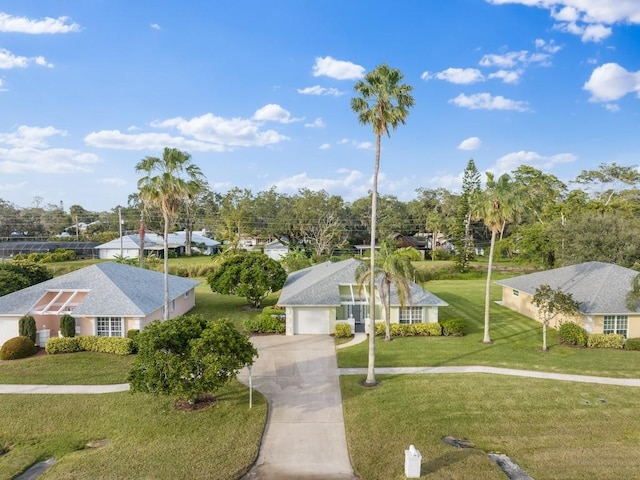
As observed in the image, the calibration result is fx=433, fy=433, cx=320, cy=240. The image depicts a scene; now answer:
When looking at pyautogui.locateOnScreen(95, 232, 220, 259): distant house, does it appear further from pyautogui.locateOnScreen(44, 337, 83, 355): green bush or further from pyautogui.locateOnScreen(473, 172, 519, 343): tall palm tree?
pyautogui.locateOnScreen(473, 172, 519, 343): tall palm tree

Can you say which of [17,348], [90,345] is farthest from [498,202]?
[17,348]

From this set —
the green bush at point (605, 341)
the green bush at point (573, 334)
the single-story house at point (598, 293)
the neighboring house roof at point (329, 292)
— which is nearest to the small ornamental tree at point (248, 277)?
the neighboring house roof at point (329, 292)

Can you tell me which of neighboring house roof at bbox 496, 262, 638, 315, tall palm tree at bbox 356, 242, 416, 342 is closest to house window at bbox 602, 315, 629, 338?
neighboring house roof at bbox 496, 262, 638, 315

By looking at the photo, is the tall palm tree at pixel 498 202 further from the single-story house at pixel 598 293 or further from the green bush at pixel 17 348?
the green bush at pixel 17 348

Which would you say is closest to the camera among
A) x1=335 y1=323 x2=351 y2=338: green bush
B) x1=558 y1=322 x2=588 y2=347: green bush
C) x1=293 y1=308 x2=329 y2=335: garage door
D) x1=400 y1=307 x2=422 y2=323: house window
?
x1=558 y1=322 x2=588 y2=347: green bush

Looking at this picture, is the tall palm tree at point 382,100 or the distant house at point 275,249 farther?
the distant house at point 275,249
